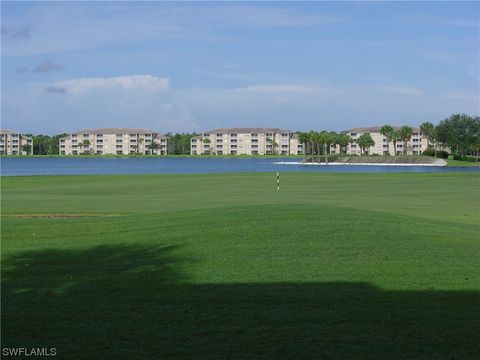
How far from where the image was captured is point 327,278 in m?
11.4

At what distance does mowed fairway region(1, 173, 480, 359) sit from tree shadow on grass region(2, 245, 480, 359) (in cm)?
2

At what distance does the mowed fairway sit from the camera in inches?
309

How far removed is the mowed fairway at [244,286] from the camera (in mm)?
7848

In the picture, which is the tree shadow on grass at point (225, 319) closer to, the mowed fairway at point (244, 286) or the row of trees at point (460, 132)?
the mowed fairway at point (244, 286)

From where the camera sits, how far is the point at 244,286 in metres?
10.8

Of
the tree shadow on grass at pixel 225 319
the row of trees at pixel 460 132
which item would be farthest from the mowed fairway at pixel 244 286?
the row of trees at pixel 460 132

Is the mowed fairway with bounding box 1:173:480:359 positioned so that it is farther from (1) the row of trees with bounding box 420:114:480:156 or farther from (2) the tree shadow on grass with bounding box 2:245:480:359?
(1) the row of trees with bounding box 420:114:480:156

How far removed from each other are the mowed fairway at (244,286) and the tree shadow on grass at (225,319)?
0.07 feet

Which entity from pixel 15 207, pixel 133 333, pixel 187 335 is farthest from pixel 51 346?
pixel 15 207

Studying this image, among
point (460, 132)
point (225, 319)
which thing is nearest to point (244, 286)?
point (225, 319)

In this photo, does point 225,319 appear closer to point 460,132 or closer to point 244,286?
point 244,286

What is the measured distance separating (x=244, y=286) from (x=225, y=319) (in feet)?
6.64

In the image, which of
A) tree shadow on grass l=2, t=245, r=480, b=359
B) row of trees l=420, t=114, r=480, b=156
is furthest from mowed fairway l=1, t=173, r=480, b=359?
row of trees l=420, t=114, r=480, b=156

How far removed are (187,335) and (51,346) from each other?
143 cm
